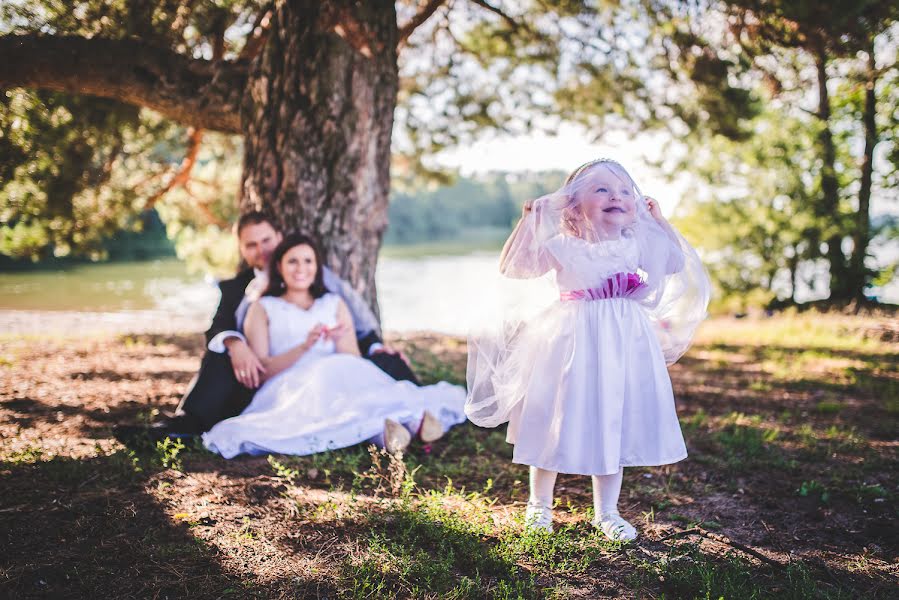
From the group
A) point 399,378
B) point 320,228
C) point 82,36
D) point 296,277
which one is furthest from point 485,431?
point 82,36

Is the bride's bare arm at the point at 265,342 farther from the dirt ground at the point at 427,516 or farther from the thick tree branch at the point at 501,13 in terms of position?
the thick tree branch at the point at 501,13

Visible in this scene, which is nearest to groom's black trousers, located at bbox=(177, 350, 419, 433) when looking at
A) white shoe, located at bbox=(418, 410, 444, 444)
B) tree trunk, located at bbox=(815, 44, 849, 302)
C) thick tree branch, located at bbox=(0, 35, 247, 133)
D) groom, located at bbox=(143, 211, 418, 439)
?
groom, located at bbox=(143, 211, 418, 439)

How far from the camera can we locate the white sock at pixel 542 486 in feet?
9.18

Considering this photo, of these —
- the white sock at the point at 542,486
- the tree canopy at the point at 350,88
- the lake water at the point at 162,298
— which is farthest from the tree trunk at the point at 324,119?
the lake water at the point at 162,298

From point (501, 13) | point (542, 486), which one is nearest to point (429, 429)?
point (542, 486)

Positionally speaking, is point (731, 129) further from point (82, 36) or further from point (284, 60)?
point (82, 36)

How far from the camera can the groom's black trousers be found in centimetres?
392

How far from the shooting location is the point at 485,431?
427 cm

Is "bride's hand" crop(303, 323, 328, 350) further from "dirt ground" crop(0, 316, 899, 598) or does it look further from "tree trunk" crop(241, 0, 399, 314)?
"tree trunk" crop(241, 0, 399, 314)

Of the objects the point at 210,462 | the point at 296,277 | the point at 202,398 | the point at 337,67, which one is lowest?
the point at 210,462

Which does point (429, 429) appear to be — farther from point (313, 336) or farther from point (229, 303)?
point (229, 303)

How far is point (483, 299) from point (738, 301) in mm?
8105

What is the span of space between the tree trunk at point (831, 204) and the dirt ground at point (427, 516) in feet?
28.1

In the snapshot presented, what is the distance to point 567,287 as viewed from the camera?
2766 mm
